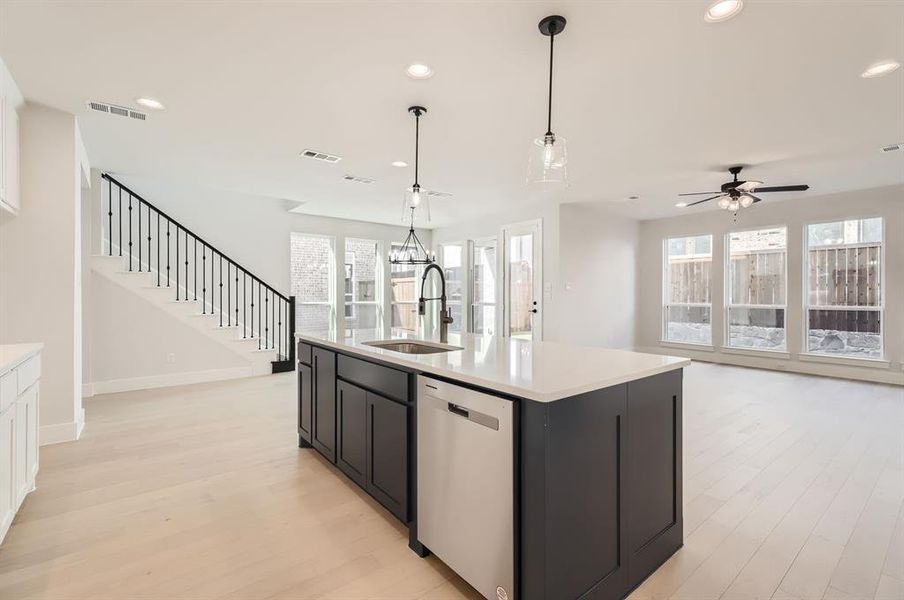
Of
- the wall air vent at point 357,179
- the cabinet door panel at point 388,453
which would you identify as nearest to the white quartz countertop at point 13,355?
the cabinet door panel at point 388,453

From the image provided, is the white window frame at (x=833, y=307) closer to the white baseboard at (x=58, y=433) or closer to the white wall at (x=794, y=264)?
the white wall at (x=794, y=264)

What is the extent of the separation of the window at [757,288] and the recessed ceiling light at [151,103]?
8.30 meters

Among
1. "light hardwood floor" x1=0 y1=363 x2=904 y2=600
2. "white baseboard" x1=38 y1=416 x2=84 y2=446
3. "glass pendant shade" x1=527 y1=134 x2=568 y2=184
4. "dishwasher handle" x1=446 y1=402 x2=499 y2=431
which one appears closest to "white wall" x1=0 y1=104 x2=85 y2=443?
"white baseboard" x1=38 y1=416 x2=84 y2=446

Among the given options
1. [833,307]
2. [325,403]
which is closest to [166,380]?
[325,403]

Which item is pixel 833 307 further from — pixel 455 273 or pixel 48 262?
pixel 48 262

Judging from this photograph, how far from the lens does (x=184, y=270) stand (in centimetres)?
634

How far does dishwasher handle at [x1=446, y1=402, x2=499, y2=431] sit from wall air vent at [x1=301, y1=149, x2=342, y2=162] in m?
3.57

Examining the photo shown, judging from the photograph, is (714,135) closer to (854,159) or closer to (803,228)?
(854,159)

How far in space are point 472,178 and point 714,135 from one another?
263 cm

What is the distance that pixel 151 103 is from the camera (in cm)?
323

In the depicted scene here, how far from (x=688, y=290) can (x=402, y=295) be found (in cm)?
575

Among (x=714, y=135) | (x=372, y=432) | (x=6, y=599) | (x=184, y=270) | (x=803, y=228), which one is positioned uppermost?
(x=714, y=135)

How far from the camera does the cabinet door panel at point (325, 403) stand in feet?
9.28

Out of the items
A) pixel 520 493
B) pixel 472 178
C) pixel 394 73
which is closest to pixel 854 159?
pixel 472 178
